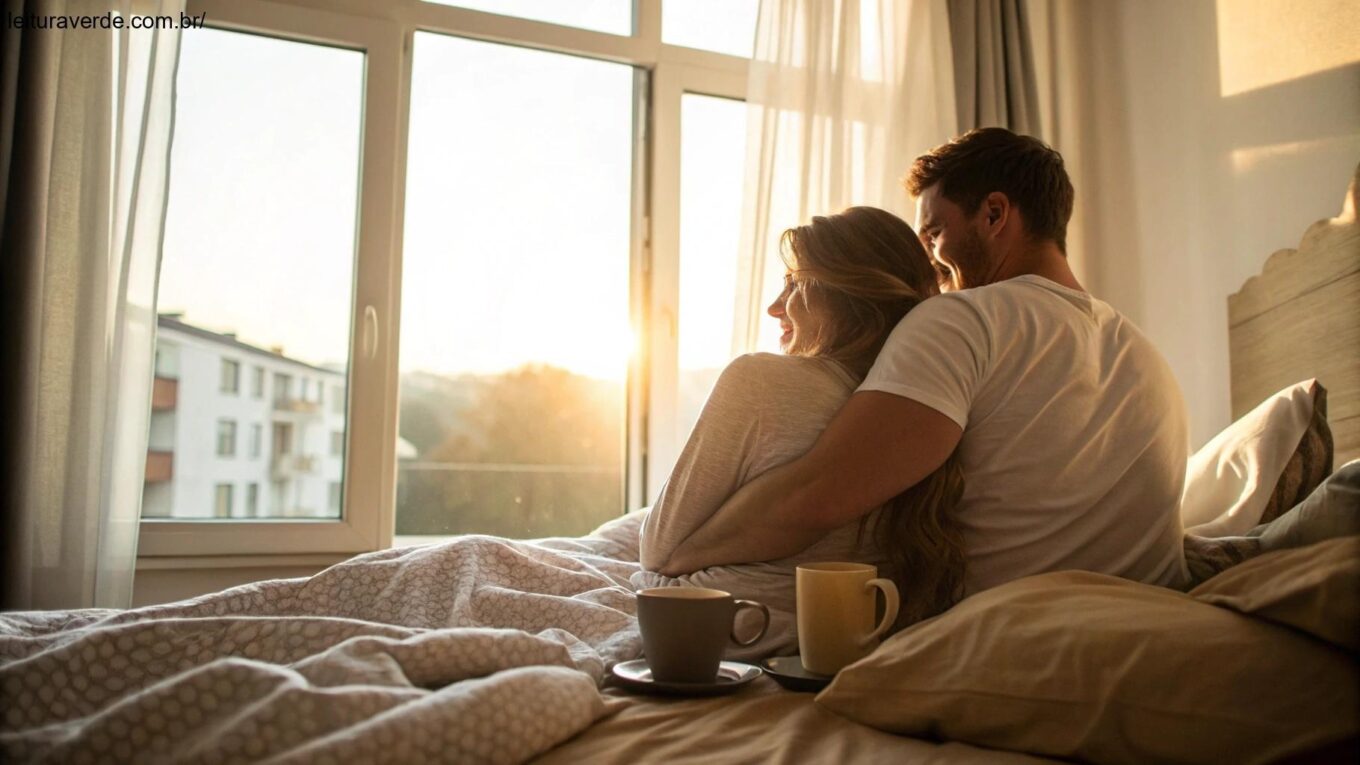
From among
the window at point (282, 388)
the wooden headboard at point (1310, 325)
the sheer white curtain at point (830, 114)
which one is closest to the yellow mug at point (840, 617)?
the wooden headboard at point (1310, 325)

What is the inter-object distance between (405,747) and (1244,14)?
275cm

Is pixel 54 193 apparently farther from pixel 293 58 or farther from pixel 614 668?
pixel 614 668

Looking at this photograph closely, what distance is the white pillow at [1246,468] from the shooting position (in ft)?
5.01

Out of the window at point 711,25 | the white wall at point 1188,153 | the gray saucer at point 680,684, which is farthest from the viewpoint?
the window at point 711,25

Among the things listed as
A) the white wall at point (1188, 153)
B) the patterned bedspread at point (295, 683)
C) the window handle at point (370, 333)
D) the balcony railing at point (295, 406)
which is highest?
the white wall at point (1188, 153)

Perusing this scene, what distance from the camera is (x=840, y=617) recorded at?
3.12 feet

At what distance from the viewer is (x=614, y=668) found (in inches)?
37.6

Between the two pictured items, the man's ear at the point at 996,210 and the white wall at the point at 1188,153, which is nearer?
the man's ear at the point at 996,210

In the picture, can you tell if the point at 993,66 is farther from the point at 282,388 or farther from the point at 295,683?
the point at 295,683

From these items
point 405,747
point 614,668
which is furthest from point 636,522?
point 405,747

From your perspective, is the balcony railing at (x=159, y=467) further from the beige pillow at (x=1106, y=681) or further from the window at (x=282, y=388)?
the beige pillow at (x=1106, y=681)

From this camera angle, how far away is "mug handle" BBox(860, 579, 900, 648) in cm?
94

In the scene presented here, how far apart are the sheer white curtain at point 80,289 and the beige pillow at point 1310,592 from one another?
206cm

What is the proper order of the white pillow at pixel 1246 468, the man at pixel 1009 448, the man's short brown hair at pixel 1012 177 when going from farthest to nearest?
the man's short brown hair at pixel 1012 177 < the white pillow at pixel 1246 468 < the man at pixel 1009 448
